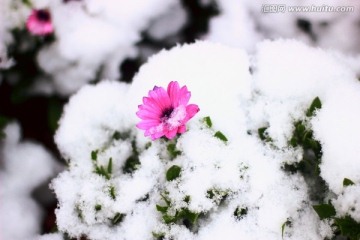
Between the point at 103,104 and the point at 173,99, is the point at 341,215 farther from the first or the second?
the point at 103,104

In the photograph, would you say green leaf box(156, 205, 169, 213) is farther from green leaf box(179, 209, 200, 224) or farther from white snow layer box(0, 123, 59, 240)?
white snow layer box(0, 123, 59, 240)

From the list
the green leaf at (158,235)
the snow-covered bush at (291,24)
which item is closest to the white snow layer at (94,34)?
the snow-covered bush at (291,24)

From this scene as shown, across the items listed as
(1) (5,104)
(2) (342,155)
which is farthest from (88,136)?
(2) (342,155)

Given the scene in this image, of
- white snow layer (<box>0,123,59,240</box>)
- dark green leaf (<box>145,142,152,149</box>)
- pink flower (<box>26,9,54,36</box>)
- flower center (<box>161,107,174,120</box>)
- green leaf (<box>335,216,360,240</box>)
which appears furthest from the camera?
pink flower (<box>26,9,54,36</box>)

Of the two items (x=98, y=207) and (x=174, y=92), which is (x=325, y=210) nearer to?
(x=174, y=92)

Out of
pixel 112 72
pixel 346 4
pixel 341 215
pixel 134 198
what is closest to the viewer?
pixel 341 215

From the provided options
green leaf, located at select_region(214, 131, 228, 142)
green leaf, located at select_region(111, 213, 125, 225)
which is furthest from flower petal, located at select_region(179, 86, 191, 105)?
green leaf, located at select_region(111, 213, 125, 225)
